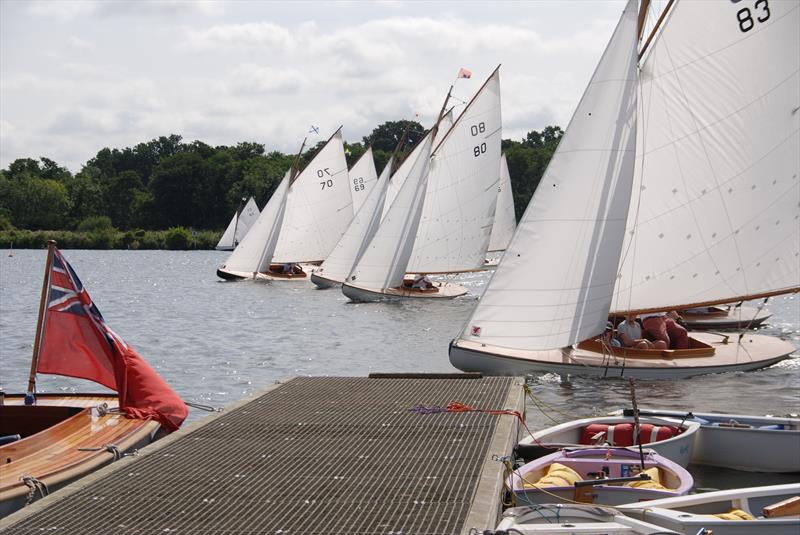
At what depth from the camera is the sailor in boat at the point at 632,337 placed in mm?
23500

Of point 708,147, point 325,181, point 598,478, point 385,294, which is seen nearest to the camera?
point 598,478

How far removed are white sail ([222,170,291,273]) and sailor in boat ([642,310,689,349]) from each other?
3924 cm

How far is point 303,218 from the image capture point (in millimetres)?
61625

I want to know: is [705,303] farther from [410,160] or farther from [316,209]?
[316,209]

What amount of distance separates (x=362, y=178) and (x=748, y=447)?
2163 inches

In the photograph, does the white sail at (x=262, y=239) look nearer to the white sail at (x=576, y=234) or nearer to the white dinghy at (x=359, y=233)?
the white dinghy at (x=359, y=233)

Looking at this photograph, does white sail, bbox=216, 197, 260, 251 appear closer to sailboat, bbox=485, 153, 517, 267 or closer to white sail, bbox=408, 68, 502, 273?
sailboat, bbox=485, 153, 517, 267

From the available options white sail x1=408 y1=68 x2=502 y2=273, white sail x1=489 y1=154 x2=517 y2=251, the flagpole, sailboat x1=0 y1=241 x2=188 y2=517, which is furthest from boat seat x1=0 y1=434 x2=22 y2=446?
white sail x1=489 y1=154 x2=517 y2=251

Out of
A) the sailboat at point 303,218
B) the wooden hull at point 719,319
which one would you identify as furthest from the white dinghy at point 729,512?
the sailboat at point 303,218

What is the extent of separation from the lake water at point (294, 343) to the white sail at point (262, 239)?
5.91ft

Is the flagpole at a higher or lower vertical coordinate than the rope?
higher

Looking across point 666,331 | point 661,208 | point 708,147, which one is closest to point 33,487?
point 661,208

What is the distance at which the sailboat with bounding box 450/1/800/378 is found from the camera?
860 inches

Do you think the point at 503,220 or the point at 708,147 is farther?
the point at 503,220
